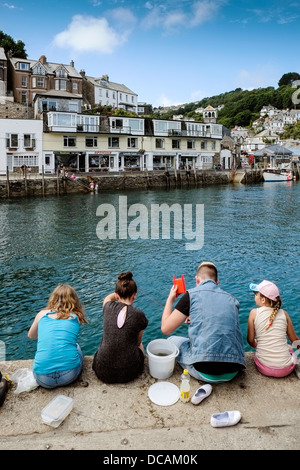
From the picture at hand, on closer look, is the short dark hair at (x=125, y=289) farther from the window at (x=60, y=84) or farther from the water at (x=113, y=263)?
the window at (x=60, y=84)

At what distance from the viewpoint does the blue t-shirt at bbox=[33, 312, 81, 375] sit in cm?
435

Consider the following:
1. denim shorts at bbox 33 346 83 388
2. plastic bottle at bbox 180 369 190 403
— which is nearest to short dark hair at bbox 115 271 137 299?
denim shorts at bbox 33 346 83 388

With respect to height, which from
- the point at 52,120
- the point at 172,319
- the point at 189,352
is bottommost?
the point at 189,352

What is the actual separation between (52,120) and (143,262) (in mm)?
Answer: 43275

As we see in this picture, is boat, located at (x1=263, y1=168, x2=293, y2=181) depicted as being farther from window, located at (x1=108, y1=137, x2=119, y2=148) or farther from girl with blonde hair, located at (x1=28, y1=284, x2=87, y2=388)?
girl with blonde hair, located at (x1=28, y1=284, x2=87, y2=388)

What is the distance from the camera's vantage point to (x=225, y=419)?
12.3ft

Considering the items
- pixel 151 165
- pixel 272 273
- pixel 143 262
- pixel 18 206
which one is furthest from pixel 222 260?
pixel 151 165

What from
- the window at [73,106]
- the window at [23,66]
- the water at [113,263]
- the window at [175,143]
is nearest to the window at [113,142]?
the window at [73,106]

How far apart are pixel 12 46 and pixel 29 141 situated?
46.5 meters

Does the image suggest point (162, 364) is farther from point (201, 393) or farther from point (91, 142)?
point (91, 142)

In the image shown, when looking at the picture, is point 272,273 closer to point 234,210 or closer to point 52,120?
point 234,210

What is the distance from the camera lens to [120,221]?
26.4 m

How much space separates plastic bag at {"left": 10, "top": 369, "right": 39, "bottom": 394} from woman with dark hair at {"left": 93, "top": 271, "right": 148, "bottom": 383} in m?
0.83

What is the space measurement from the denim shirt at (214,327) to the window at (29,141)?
5129 centimetres
